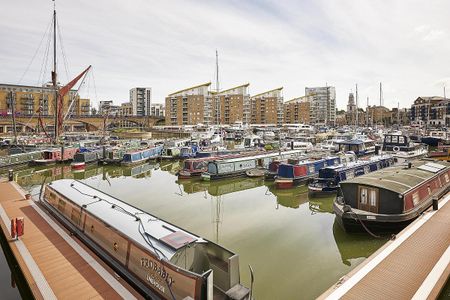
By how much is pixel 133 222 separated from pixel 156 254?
9.68ft

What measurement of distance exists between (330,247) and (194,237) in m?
9.58

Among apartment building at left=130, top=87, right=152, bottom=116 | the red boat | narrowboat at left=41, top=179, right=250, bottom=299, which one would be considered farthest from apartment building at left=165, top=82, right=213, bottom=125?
narrowboat at left=41, top=179, right=250, bottom=299

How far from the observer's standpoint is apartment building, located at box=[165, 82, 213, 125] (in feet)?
426

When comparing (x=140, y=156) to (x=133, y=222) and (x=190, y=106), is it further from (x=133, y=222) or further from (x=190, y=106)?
(x=190, y=106)

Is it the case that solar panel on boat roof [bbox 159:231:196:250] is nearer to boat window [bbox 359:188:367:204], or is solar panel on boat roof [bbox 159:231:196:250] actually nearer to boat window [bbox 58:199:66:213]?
boat window [bbox 58:199:66:213]

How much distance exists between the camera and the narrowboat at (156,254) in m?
9.10

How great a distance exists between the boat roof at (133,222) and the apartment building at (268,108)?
5279 inches

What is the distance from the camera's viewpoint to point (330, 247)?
1692 centimetres

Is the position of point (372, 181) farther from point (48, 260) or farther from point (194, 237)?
point (48, 260)

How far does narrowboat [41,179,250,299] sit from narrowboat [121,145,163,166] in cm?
3115

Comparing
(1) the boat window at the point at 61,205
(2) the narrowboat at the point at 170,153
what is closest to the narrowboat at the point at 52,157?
(2) the narrowboat at the point at 170,153

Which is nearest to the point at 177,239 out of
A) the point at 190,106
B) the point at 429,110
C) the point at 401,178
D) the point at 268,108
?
the point at 401,178

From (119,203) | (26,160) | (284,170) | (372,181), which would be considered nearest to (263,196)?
(284,170)

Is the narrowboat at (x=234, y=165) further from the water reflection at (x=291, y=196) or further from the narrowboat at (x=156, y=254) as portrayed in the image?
the narrowboat at (x=156, y=254)
